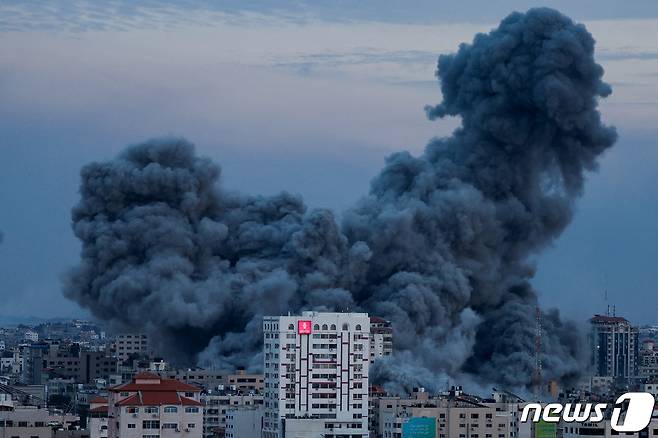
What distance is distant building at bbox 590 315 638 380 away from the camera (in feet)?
389

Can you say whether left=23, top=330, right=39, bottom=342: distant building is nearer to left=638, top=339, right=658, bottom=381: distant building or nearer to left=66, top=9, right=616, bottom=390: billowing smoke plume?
left=638, top=339, right=658, bottom=381: distant building

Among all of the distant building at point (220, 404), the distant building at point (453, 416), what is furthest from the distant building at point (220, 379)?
the distant building at point (453, 416)

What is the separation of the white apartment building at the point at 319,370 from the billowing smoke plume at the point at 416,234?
20664 millimetres

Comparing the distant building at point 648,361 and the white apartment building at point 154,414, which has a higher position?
the distant building at point 648,361

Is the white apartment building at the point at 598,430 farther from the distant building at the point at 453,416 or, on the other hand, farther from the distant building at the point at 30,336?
the distant building at the point at 30,336

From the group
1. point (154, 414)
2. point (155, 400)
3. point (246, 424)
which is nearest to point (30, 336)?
point (246, 424)

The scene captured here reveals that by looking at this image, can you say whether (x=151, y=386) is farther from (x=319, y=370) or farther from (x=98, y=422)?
(x=319, y=370)

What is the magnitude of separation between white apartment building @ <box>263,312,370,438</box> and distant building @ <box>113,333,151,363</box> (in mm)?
27370

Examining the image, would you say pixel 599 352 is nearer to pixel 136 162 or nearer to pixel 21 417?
pixel 136 162

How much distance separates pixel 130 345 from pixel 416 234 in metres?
12.2

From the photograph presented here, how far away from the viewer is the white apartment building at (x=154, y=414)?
195ft

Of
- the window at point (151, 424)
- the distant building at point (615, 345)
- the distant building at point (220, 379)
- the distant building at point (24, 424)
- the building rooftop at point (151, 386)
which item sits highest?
the distant building at point (615, 345)

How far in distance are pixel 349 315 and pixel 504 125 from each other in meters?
26.8

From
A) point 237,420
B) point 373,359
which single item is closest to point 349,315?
point 237,420
